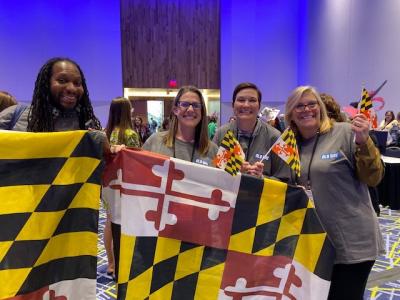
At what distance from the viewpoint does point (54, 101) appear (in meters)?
1.62

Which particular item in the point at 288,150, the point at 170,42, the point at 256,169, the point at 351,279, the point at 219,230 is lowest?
the point at 351,279

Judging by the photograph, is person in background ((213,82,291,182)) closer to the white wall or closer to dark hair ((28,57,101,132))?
dark hair ((28,57,101,132))

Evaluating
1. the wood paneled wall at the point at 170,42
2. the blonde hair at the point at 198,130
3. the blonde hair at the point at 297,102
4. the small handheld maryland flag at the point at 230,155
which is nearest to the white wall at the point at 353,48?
the wood paneled wall at the point at 170,42

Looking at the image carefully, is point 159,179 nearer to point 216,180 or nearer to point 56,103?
point 216,180

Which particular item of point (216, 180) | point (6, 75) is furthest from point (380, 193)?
point (6, 75)

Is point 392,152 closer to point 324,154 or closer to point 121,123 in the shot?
point 121,123

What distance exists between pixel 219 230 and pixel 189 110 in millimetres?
742

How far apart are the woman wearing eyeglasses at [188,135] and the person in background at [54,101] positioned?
1.86 feet

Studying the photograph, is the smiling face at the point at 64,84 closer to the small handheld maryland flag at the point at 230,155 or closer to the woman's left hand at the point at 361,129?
the small handheld maryland flag at the point at 230,155

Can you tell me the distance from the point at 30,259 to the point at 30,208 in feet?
0.71

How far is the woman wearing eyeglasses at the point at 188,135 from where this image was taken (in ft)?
6.71

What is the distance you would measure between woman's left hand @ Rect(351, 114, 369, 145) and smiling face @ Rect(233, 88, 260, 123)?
28.3 inches

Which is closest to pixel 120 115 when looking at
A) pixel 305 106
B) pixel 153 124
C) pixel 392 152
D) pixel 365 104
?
pixel 305 106

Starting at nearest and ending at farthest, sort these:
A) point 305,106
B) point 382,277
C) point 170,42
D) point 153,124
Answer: point 305,106 → point 382,277 → point 170,42 → point 153,124
